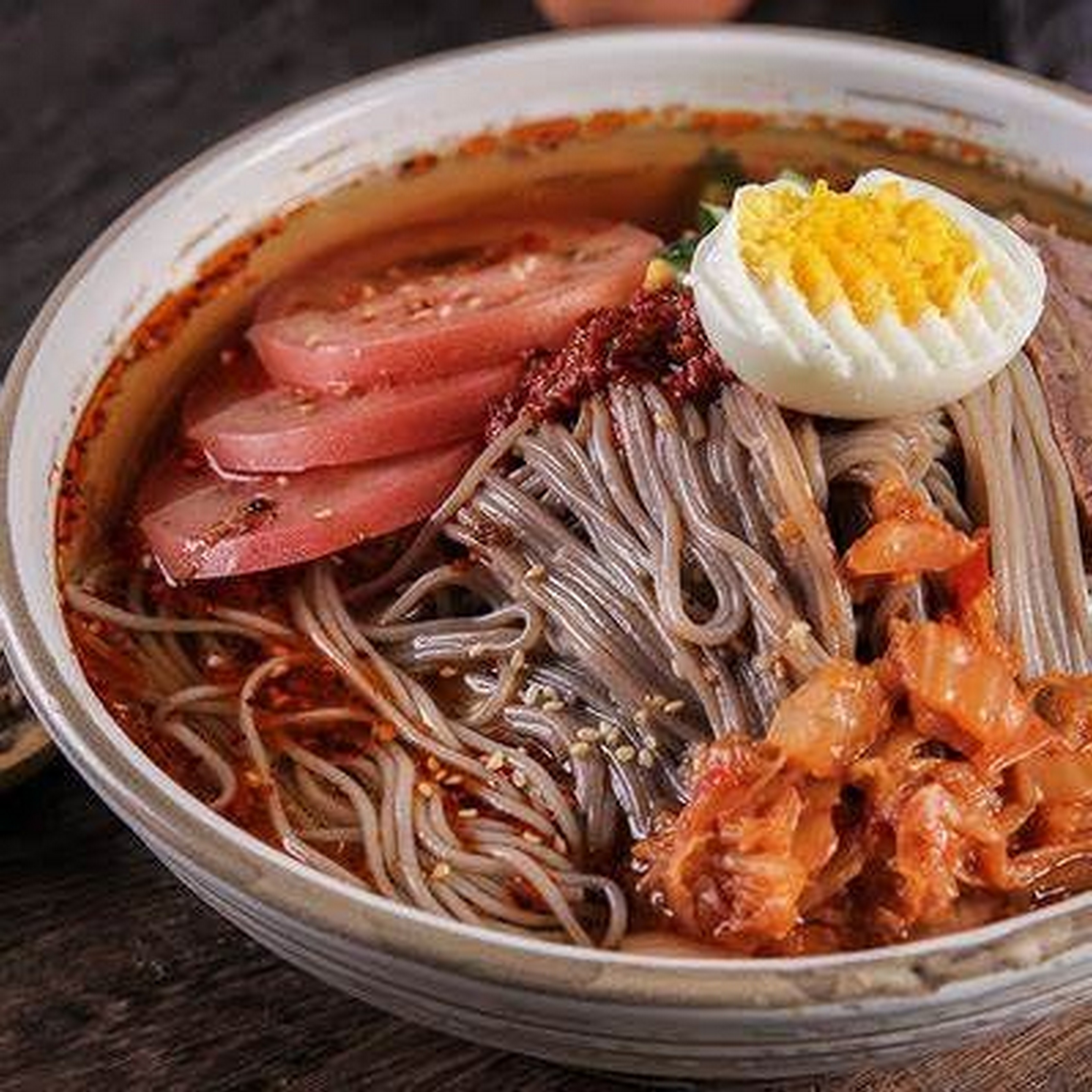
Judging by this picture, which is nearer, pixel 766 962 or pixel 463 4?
pixel 766 962

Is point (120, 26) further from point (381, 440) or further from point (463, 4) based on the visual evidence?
point (381, 440)

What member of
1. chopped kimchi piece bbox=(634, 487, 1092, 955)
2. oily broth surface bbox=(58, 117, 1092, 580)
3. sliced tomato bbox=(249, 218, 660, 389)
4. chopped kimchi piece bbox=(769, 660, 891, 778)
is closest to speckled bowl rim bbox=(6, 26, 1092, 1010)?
chopped kimchi piece bbox=(634, 487, 1092, 955)

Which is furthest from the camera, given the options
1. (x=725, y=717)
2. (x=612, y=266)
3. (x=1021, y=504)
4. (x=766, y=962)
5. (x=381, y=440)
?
(x=612, y=266)

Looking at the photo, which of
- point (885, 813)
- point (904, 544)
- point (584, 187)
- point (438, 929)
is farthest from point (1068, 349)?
point (438, 929)

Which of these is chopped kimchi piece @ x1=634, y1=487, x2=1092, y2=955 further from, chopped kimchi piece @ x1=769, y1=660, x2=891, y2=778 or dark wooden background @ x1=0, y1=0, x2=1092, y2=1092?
dark wooden background @ x1=0, y1=0, x2=1092, y2=1092

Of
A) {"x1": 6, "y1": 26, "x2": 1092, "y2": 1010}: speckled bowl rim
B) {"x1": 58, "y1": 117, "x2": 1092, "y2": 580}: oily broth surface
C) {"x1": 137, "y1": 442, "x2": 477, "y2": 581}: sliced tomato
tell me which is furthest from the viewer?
{"x1": 58, "y1": 117, "x2": 1092, "y2": 580}: oily broth surface

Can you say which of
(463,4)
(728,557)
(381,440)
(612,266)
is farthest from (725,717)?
(463,4)

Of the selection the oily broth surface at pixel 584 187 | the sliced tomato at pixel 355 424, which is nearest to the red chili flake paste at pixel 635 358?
the sliced tomato at pixel 355 424

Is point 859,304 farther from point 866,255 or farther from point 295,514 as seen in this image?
point 295,514
